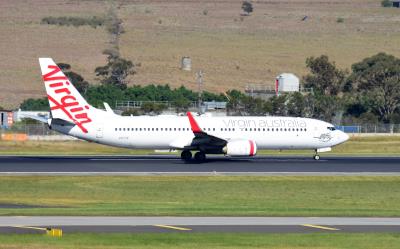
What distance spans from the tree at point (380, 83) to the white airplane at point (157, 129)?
5632cm

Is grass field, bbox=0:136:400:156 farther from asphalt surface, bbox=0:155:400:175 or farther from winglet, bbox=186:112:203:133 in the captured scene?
winglet, bbox=186:112:203:133

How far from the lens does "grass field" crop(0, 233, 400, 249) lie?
28.9 m

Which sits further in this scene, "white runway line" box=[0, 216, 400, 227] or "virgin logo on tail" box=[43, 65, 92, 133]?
"virgin logo on tail" box=[43, 65, 92, 133]

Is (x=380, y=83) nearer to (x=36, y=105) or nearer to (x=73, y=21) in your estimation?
(x=36, y=105)

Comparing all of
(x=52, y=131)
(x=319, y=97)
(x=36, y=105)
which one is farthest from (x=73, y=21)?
(x=52, y=131)

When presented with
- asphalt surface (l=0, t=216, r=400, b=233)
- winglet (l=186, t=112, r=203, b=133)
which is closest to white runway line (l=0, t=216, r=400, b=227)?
asphalt surface (l=0, t=216, r=400, b=233)

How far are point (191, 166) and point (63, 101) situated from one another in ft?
34.3

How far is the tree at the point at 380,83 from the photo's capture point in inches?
5020

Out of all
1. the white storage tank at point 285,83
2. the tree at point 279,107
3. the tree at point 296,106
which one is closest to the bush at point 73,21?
the white storage tank at point 285,83

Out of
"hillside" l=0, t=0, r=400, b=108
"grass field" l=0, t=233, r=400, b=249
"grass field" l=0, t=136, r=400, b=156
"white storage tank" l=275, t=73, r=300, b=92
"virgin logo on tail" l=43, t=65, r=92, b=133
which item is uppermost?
"hillside" l=0, t=0, r=400, b=108

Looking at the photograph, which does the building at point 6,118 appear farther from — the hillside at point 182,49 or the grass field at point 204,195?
the grass field at point 204,195

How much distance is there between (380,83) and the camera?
136 m

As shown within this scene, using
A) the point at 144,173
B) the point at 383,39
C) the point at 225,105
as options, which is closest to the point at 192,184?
the point at 144,173

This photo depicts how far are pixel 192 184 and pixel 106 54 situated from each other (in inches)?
4674
